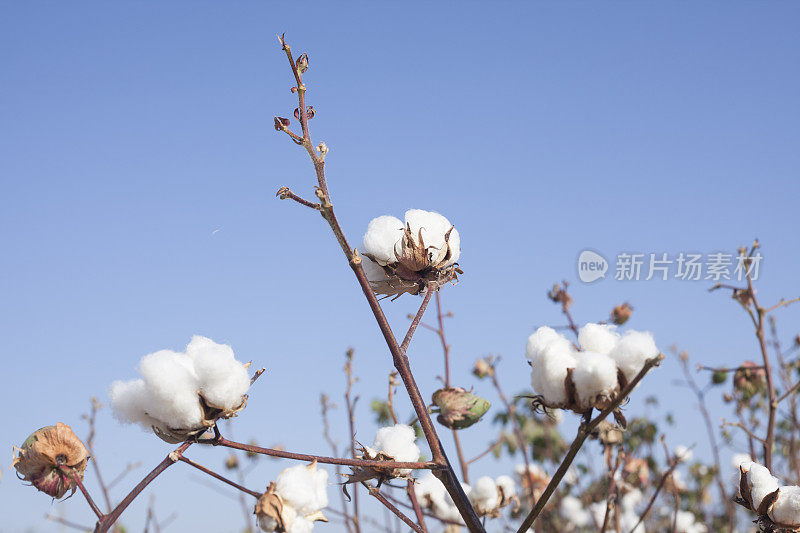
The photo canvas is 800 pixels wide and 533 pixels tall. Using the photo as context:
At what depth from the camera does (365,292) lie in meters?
A: 1.14

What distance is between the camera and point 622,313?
10.1 ft

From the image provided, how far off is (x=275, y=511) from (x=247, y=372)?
0.29m

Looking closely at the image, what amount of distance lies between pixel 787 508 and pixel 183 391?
1.14 m

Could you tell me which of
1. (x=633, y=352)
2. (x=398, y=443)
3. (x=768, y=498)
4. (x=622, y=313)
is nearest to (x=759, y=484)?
(x=768, y=498)

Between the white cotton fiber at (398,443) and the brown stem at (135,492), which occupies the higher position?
the white cotton fiber at (398,443)

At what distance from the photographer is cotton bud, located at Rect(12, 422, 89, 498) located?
1.37 metres

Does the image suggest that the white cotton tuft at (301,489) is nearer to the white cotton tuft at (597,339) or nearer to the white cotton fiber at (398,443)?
the white cotton fiber at (398,443)

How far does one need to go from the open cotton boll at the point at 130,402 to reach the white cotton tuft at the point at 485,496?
1.35 m

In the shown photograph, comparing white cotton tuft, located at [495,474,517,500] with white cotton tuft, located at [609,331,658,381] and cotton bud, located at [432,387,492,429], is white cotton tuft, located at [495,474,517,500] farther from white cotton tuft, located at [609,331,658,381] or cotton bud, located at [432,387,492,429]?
white cotton tuft, located at [609,331,658,381]

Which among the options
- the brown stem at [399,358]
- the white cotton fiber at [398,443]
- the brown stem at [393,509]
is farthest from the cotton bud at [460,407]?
the brown stem at [399,358]

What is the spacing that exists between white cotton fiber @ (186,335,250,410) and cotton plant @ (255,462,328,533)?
22cm

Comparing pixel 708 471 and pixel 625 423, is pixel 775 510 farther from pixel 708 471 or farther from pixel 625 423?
pixel 708 471

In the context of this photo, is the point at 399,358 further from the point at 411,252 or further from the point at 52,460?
the point at 52,460

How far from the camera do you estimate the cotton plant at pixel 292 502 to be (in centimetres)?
131
